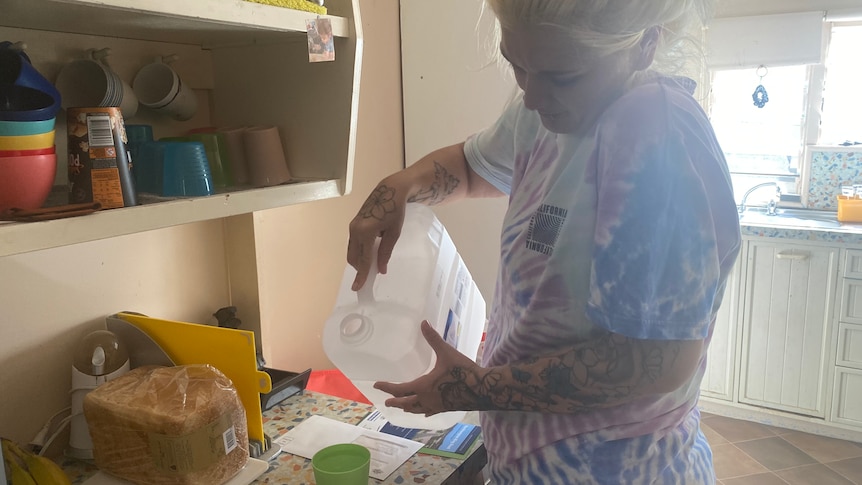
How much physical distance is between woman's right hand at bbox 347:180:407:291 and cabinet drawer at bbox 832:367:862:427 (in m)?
2.55

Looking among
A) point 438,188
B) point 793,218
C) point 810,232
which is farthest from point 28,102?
point 793,218

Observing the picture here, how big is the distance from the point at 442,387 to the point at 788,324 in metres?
2.54

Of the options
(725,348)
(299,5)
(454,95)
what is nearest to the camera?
(299,5)

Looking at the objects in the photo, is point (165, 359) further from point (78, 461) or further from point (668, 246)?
point (668, 246)

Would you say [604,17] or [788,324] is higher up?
[604,17]

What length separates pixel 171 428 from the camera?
0.94 meters

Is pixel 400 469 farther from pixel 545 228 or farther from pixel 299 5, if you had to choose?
pixel 299 5

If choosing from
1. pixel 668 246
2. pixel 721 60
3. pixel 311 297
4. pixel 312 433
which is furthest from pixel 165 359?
pixel 721 60

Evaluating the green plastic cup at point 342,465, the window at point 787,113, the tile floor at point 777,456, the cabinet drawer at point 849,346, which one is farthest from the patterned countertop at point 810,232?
the green plastic cup at point 342,465

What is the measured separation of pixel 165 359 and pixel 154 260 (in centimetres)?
25

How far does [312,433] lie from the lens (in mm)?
1195

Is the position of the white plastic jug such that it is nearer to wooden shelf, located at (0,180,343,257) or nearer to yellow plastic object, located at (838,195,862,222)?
wooden shelf, located at (0,180,343,257)

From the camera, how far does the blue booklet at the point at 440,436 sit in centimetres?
111

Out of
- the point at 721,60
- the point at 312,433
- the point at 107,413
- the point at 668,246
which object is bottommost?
the point at 312,433
